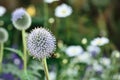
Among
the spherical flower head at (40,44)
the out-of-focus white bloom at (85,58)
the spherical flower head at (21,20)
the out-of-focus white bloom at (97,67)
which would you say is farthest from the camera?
the out-of-focus white bloom at (85,58)

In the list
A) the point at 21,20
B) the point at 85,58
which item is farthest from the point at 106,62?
the point at 21,20

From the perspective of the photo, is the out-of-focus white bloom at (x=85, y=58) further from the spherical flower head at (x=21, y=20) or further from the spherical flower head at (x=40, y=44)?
the spherical flower head at (x=40, y=44)

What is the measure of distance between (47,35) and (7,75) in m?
0.87

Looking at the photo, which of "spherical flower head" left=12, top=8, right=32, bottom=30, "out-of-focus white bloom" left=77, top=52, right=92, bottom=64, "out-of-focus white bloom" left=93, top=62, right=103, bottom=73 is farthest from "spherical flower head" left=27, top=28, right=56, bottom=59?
"out-of-focus white bloom" left=77, top=52, right=92, bottom=64

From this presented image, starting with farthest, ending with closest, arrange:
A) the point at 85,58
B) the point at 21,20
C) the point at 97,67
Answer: the point at 85,58 → the point at 97,67 → the point at 21,20

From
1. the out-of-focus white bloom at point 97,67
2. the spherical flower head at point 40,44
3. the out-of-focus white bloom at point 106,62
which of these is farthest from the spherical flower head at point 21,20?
the out-of-focus white bloom at point 106,62

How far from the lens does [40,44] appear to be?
4.25 ft

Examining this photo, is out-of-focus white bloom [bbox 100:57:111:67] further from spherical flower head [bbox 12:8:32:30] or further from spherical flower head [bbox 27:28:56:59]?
spherical flower head [bbox 27:28:56:59]

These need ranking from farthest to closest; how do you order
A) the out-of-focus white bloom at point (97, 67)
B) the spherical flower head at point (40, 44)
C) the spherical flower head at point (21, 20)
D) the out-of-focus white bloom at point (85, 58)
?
1. the out-of-focus white bloom at point (85, 58)
2. the out-of-focus white bloom at point (97, 67)
3. the spherical flower head at point (21, 20)
4. the spherical flower head at point (40, 44)

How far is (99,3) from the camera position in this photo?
11.2ft

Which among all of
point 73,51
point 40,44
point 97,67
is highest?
point 73,51

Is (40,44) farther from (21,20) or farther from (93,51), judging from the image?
(93,51)

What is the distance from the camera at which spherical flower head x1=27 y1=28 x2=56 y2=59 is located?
128 cm

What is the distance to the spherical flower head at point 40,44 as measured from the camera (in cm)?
128
